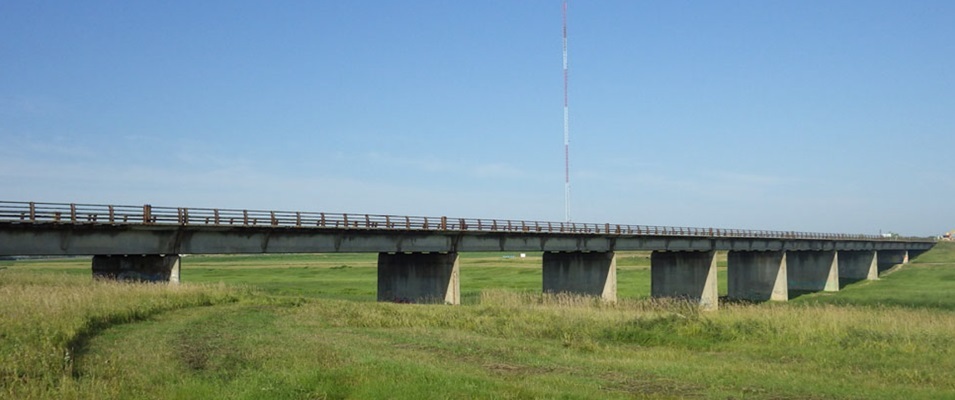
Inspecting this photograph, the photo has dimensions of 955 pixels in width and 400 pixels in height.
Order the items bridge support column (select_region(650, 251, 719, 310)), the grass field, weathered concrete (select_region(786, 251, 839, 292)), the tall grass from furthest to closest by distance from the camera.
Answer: weathered concrete (select_region(786, 251, 839, 292)), bridge support column (select_region(650, 251, 719, 310)), the grass field, the tall grass

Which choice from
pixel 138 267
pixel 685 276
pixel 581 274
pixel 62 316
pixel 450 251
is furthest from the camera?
pixel 685 276

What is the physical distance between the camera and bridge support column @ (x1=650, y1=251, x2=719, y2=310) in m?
82.4

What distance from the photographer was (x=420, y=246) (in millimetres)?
58906

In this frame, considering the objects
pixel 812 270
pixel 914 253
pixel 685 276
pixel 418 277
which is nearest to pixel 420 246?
pixel 418 277

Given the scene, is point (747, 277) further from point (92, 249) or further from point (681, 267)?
point (92, 249)

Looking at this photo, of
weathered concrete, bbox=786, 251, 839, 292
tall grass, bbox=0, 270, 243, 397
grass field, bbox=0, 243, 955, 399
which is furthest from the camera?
weathered concrete, bbox=786, 251, 839, 292

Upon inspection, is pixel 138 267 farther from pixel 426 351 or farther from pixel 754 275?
pixel 754 275

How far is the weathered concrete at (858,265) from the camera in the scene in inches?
5128

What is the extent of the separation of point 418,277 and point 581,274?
19.1m

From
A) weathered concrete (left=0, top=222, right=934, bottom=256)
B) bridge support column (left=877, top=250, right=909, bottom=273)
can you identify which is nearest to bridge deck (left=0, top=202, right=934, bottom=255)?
weathered concrete (left=0, top=222, right=934, bottom=256)

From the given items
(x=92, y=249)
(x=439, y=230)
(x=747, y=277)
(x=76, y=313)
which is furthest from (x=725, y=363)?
(x=747, y=277)

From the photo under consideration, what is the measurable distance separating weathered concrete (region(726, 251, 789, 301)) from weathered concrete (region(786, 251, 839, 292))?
56.7 feet

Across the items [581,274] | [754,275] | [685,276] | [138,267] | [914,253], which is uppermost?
[138,267]

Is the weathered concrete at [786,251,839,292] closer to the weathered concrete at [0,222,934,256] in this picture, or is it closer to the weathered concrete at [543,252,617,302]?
the weathered concrete at [0,222,934,256]
